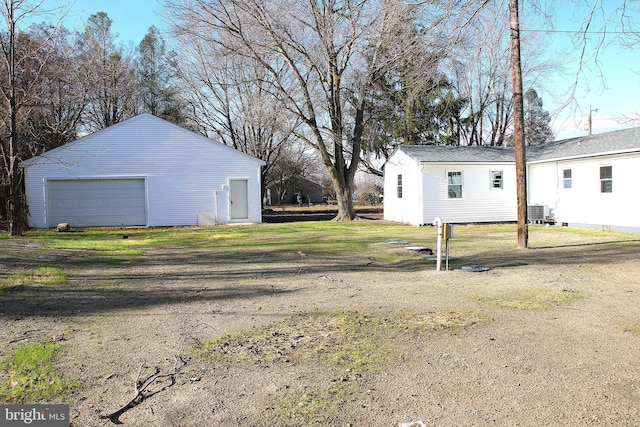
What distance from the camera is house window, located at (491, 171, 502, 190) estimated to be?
21.5m

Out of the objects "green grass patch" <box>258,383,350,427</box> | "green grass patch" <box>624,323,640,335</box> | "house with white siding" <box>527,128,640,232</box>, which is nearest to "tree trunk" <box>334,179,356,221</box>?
"house with white siding" <box>527,128,640,232</box>

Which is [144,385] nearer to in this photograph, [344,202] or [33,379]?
[33,379]

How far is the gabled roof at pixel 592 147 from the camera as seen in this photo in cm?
1619

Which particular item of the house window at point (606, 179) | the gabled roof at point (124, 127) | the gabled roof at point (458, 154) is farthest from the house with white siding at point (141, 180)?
the house window at point (606, 179)

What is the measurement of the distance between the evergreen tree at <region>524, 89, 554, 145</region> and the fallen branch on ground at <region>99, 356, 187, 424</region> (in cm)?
3661

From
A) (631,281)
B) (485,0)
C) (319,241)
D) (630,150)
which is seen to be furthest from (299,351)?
(630,150)

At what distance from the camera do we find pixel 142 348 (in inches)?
177

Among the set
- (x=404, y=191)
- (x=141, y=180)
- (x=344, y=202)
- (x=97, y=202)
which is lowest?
(x=344, y=202)

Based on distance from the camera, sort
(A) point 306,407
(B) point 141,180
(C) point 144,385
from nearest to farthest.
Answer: (A) point 306,407
(C) point 144,385
(B) point 141,180

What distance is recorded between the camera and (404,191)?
22406 mm

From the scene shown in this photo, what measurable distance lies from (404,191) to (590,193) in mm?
7758

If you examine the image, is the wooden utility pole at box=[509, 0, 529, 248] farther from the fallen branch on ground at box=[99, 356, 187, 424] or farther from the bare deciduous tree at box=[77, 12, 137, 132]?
the bare deciduous tree at box=[77, 12, 137, 132]

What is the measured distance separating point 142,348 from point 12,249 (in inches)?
382

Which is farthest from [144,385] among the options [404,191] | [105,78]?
[105,78]
